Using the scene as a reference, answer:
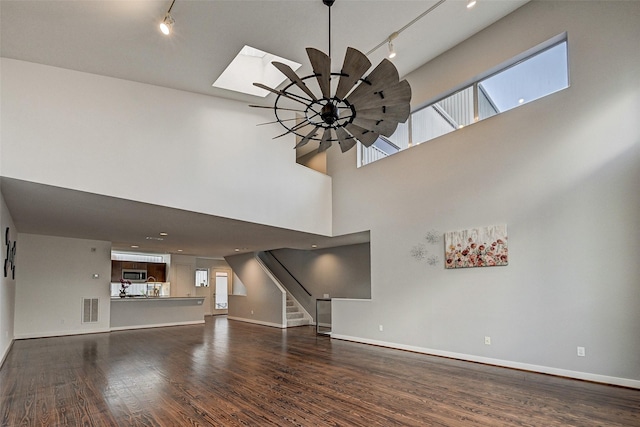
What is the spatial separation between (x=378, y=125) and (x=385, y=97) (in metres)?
0.40

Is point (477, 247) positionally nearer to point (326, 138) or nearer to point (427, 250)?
point (427, 250)

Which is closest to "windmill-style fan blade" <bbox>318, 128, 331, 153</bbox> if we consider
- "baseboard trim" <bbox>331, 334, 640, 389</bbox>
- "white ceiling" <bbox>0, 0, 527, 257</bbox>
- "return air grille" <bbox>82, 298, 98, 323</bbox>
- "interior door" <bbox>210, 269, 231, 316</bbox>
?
"white ceiling" <bbox>0, 0, 527, 257</bbox>

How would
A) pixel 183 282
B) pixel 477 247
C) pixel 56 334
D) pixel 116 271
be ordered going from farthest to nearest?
pixel 183 282
pixel 116 271
pixel 56 334
pixel 477 247

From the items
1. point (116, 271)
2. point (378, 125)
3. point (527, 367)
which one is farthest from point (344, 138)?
point (116, 271)

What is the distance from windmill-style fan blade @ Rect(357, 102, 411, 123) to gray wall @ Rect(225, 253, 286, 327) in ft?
26.0

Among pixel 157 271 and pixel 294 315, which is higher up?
pixel 157 271

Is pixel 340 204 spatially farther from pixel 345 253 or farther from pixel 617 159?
pixel 617 159

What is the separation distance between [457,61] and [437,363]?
504 cm

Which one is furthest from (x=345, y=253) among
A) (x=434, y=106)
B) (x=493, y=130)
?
(x=493, y=130)

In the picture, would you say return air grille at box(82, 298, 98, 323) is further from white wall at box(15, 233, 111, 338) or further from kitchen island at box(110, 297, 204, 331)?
kitchen island at box(110, 297, 204, 331)

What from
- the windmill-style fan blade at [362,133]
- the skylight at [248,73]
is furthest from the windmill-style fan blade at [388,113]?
the skylight at [248,73]

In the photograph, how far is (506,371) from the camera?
5.09 meters

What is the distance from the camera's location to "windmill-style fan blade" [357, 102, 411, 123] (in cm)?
353

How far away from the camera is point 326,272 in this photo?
11062 millimetres
